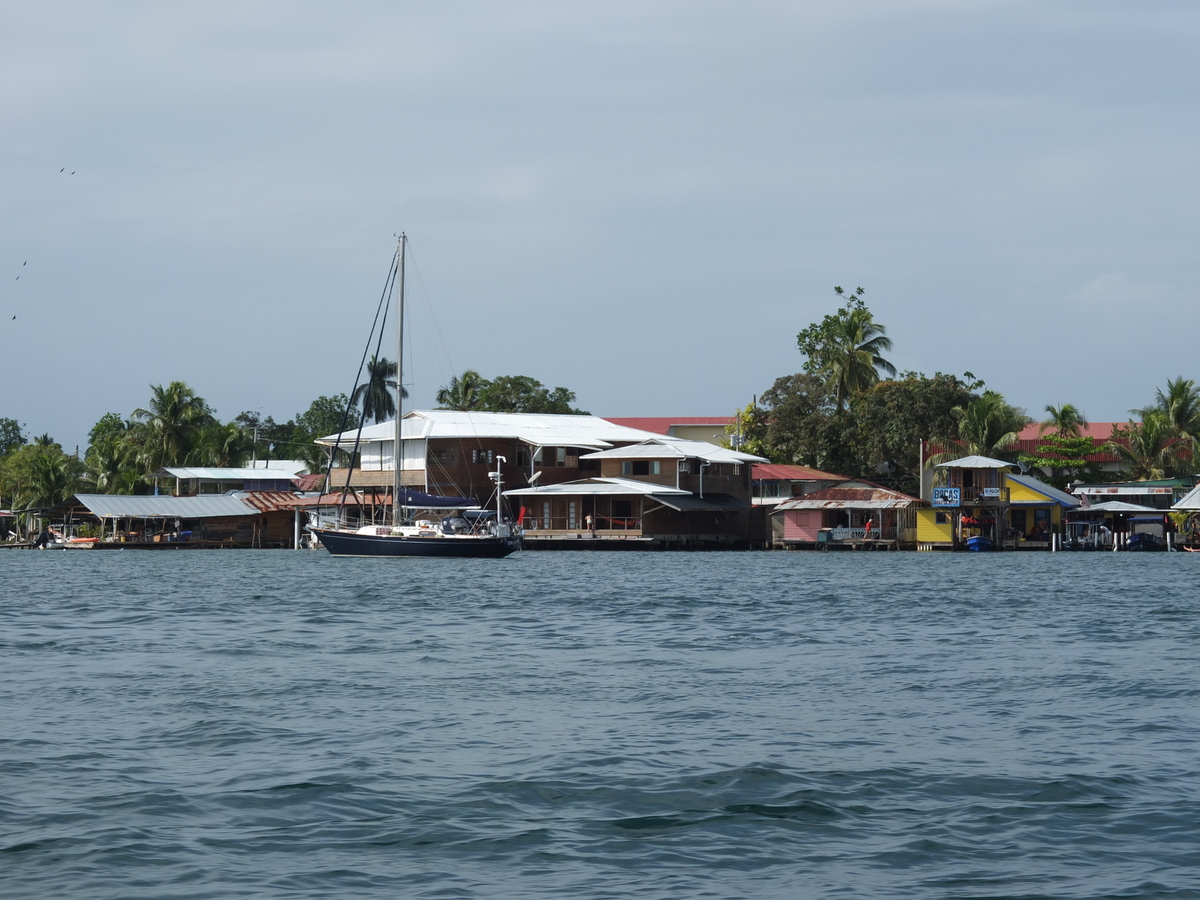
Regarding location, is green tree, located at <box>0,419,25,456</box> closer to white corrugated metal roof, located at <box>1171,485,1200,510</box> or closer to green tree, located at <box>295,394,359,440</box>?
green tree, located at <box>295,394,359,440</box>

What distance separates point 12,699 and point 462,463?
55.0 meters

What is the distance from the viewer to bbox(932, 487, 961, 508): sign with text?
64188 millimetres

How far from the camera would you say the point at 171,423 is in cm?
8094

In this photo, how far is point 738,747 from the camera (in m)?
10.7

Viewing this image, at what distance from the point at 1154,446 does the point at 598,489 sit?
30122 millimetres

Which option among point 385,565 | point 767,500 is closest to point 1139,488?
point 767,500

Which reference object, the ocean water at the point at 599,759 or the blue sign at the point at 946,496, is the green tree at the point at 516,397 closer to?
the blue sign at the point at 946,496

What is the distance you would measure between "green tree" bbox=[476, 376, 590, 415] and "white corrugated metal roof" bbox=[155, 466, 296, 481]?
1336cm

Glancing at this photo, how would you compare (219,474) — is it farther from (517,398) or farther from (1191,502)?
(1191,502)

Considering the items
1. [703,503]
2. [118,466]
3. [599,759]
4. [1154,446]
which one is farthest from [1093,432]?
[599,759]

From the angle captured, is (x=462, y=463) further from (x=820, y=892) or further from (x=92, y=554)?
(x=820, y=892)

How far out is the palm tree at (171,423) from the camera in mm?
80375

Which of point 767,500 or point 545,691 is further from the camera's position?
point 767,500

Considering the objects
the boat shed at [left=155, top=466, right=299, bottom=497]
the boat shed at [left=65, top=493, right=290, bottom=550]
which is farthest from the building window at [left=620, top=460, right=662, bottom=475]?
the boat shed at [left=155, top=466, right=299, bottom=497]
